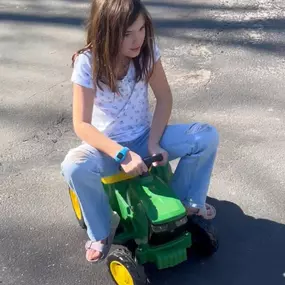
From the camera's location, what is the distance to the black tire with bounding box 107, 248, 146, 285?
7.16 feet

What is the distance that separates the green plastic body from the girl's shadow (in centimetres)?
14

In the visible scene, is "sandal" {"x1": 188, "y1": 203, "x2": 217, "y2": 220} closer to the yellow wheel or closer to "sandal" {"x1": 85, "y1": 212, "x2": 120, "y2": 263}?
"sandal" {"x1": 85, "y1": 212, "x2": 120, "y2": 263}

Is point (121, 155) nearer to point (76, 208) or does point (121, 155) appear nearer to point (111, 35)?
point (111, 35)

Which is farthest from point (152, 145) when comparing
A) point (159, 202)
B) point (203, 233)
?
point (203, 233)

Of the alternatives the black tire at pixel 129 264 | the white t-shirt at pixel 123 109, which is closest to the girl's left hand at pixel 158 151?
the white t-shirt at pixel 123 109

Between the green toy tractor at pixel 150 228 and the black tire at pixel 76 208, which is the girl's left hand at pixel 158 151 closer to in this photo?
the green toy tractor at pixel 150 228

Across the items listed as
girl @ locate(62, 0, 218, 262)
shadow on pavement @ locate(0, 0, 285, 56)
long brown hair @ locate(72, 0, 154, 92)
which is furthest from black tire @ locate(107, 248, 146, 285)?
shadow on pavement @ locate(0, 0, 285, 56)

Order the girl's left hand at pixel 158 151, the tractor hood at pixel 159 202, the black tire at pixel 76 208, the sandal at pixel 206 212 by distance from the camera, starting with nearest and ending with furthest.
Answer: the tractor hood at pixel 159 202 < the girl's left hand at pixel 158 151 < the sandal at pixel 206 212 < the black tire at pixel 76 208

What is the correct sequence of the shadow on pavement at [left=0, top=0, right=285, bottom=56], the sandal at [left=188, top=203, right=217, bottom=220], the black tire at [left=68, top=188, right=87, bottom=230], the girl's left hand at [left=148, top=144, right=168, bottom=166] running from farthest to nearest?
the shadow on pavement at [left=0, top=0, right=285, bottom=56] → the black tire at [left=68, top=188, right=87, bottom=230] → the sandal at [left=188, top=203, right=217, bottom=220] → the girl's left hand at [left=148, top=144, right=168, bottom=166]

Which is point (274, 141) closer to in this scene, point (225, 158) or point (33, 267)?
point (225, 158)

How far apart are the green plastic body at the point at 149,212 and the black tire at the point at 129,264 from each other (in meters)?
0.05

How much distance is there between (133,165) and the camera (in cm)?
217

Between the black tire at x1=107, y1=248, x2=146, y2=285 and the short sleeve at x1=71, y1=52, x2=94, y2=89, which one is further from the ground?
the short sleeve at x1=71, y1=52, x2=94, y2=89

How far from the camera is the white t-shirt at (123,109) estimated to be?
2.37 metres
